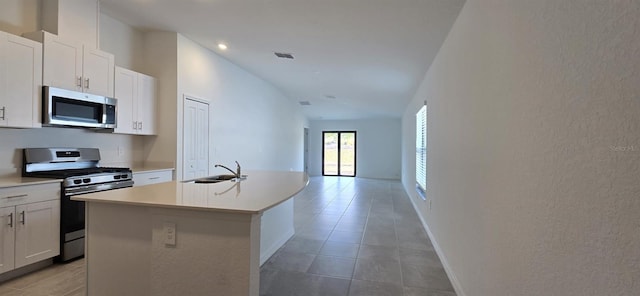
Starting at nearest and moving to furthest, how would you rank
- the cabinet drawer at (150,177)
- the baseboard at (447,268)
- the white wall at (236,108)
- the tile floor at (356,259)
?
the baseboard at (447,268), the tile floor at (356,259), the cabinet drawer at (150,177), the white wall at (236,108)

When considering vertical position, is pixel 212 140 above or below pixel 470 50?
below

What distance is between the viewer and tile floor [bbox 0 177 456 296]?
8.07 ft

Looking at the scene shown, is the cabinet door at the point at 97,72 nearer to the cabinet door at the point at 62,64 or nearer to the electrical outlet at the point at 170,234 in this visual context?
the cabinet door at the point at 62,64

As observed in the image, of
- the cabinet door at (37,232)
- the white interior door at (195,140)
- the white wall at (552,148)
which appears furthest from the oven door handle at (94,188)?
the white wall at (552,148)

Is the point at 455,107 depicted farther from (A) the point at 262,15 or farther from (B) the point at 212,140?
(B) the point at 212,140

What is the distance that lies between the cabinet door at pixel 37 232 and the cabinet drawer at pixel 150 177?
875 millimetres

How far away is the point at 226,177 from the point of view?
10.8ft

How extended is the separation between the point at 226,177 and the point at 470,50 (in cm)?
264

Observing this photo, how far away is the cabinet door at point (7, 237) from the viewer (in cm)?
243

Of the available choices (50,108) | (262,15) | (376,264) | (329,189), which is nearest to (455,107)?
(376,264)

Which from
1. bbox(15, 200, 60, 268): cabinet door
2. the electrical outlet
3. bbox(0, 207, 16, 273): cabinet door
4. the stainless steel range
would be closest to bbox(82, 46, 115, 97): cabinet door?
the stainless steel range

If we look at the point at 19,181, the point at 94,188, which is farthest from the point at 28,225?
the point at 94,188

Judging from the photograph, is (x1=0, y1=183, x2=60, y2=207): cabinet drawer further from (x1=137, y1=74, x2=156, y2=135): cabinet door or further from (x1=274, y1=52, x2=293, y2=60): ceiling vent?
(x1=274, y1=52, x2=293, y2=60): ceiling vent

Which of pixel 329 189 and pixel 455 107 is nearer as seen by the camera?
pixel 455 107
